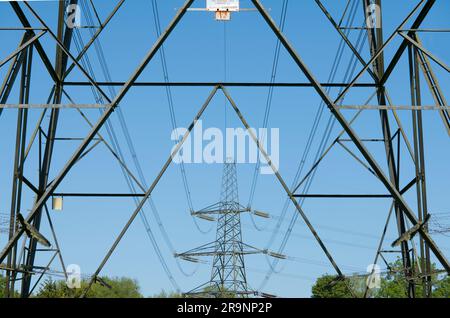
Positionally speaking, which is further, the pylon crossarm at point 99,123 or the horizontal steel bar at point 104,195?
the horizontal steel bar at point 104,195

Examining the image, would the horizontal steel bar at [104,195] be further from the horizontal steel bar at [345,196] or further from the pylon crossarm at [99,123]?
the pylon crossarm at [99,123]

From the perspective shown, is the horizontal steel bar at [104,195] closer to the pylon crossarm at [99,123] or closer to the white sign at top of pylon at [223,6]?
the pylon crossarm at [99,123]

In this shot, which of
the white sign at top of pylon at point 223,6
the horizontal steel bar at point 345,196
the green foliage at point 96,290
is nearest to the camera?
the white sign at top of pylon at point 223,6

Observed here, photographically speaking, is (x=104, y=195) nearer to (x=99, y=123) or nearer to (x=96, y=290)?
(x=99, y=123)

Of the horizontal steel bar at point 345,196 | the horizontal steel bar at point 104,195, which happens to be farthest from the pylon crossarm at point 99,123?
the horizontal steel bar at point 345,196

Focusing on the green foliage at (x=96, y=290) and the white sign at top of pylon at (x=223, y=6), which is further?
the green foliage at (x=96, y=290)

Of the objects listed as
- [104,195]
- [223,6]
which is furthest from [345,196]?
[104,195]

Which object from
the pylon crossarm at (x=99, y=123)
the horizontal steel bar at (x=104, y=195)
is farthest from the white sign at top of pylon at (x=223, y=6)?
the horizontal steel bar at (x=104, y=195)

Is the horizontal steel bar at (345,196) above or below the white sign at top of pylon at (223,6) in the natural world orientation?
below

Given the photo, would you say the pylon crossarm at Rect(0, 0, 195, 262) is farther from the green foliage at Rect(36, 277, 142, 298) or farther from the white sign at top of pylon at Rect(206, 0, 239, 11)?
the green foliage at Rect(36, 277, 142, 298)

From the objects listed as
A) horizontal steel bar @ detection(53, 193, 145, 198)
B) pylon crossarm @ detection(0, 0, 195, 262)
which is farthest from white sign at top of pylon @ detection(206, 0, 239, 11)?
horizontal steel bar @ detection(53, 193, 145, 198)

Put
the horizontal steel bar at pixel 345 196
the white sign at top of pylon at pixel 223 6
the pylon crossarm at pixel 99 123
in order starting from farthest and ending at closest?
1. the horizontal steel bar at pixel 345 196
2. the white sign at top of pylon at pixel 223 6
3. the pylon crossarm at pixel 99 123
